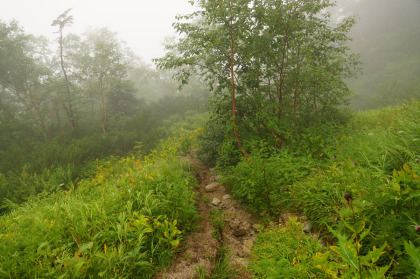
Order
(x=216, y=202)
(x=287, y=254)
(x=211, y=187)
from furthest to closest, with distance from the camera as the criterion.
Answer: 1. (x=211, y=187)
2. (x=216, y=202)
3. (x=287, y=254)

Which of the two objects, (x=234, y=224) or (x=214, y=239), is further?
(x=234, y=224)

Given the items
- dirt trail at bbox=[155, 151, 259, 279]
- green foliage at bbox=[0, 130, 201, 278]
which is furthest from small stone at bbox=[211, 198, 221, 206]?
green foliage at bbox=[0, 130, 201, 278]

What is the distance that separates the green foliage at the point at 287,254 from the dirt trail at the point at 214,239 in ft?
0.88

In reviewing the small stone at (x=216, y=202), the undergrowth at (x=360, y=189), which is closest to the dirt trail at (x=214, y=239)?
the small stone at (x=216, y=202)

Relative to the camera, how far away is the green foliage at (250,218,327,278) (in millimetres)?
1665

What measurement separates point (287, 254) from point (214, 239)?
3.99 ft

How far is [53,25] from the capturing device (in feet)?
40.4

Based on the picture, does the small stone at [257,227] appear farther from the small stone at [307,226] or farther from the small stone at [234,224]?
the small stone at [307,226]

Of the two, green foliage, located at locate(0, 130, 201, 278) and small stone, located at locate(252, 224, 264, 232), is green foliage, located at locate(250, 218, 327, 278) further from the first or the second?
green foliage, located at locate(0, 130, 201, 278)

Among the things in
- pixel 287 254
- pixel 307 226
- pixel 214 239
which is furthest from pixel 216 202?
pixel 287 254

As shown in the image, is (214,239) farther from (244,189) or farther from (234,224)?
(244,189)

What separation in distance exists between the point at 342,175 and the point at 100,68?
47.2 ft

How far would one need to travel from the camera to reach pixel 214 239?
2.82 metres

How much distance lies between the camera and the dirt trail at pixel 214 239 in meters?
2.28
